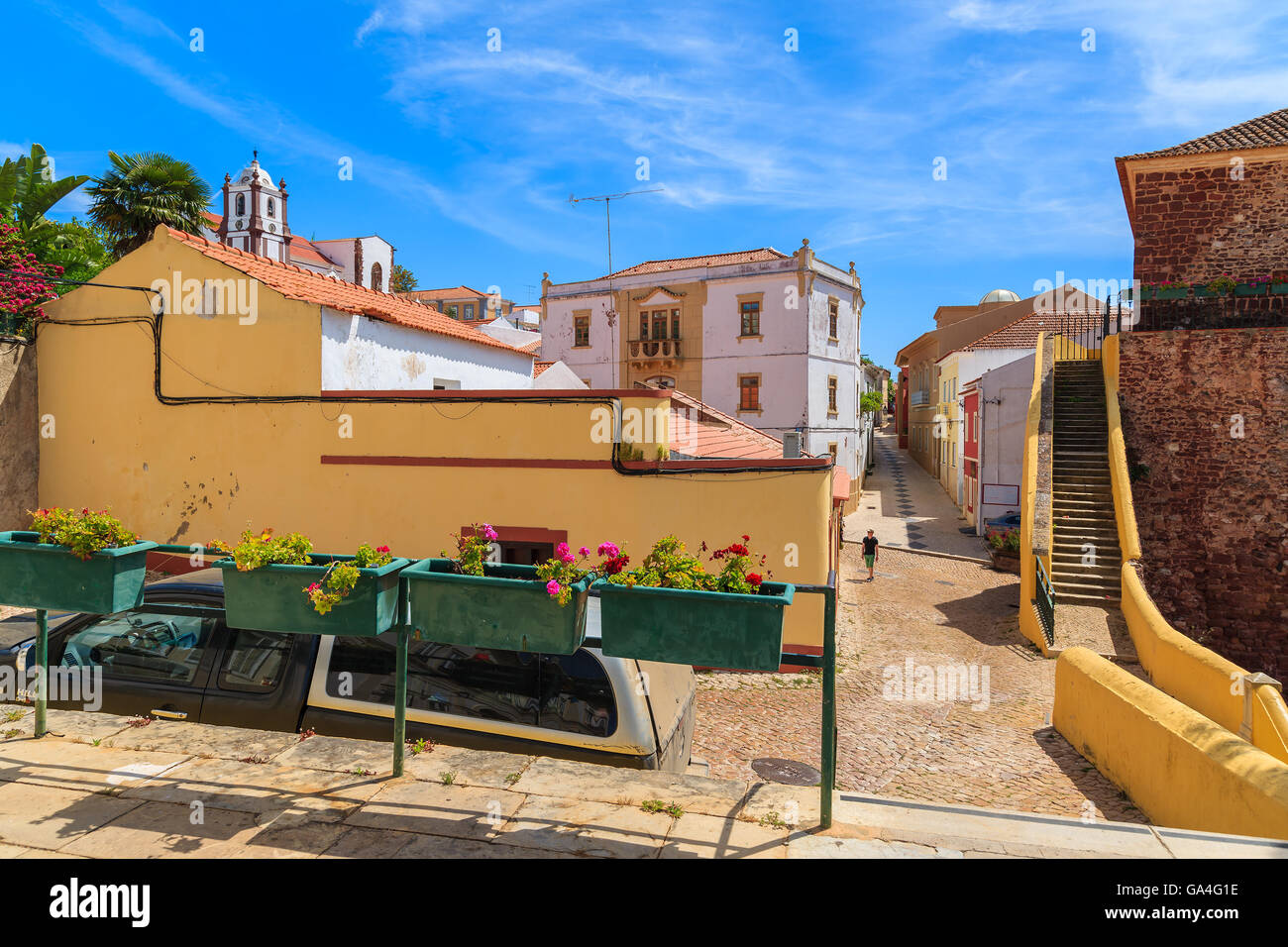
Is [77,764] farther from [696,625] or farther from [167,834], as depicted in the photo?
[696,625]

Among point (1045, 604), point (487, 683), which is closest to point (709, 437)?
point (1045, 604)

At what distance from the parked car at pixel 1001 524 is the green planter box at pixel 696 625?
21.1m

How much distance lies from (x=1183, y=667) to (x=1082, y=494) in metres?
8.07

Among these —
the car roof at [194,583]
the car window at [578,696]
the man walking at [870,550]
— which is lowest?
the man walking at [870,550]

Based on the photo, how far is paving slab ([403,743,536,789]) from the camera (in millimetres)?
4441

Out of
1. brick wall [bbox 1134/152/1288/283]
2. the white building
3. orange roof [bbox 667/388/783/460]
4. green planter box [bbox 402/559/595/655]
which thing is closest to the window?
green planter box [bbox 402/559/595/655]

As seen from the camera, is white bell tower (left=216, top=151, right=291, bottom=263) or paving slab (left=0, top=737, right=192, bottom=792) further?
white bell tower (left=216, top=151, right=291, bottom=263)

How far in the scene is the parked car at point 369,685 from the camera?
5.08 metres

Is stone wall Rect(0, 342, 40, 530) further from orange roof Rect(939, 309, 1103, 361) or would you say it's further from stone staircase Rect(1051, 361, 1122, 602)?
orange roof Rect(939, 309, 1103, 361)

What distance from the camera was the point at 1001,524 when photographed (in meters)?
24.2

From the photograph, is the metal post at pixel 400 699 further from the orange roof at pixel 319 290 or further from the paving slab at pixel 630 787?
the orange roof at pixel 319 290

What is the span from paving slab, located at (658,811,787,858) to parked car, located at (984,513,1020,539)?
20833mm

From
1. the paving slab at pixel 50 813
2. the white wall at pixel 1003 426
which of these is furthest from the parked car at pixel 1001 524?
the paving slab at pixel 50 813
